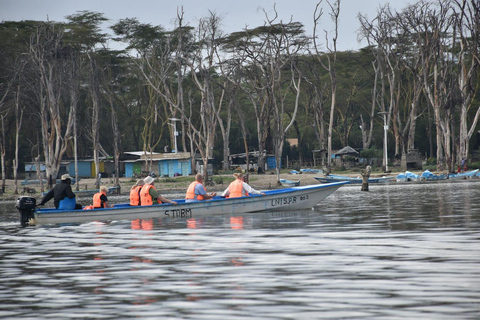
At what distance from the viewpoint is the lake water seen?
895 cm

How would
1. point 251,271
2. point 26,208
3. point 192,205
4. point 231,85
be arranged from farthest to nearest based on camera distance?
1. point 231,85
2. point 192,205
3. point 26,208
4. point 251,271

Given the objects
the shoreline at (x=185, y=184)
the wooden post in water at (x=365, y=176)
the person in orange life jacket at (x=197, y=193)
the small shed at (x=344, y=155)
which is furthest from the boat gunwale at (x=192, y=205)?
the small shed at (x=344, y=155)

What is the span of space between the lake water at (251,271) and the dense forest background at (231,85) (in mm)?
38294

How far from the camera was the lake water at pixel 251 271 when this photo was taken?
895 centimetres

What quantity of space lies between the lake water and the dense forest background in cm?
3829

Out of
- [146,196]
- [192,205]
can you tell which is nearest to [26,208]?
[146,196]

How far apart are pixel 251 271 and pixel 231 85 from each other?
64.1 meters

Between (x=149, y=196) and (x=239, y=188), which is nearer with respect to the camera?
(x=149, y=196)

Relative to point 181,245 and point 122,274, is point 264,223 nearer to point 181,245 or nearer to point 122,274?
point 181,245

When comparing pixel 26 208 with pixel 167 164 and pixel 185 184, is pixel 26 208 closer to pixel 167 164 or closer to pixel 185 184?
pixel 185 184

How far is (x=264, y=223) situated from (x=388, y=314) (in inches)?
531

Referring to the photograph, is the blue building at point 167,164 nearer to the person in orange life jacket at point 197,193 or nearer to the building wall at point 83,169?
the building wall at point 83,169

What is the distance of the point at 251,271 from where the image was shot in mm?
11867

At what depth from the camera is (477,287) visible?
9.66 m
